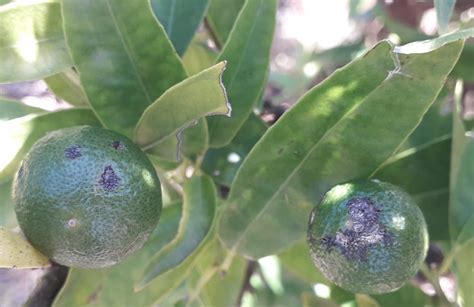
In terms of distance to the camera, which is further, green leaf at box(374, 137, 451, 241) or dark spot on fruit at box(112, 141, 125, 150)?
green leaf at box(374, 137, 451, 241)

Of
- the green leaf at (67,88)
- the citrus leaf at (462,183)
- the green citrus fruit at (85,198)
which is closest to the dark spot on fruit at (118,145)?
the green citrus fruit at (85,198)

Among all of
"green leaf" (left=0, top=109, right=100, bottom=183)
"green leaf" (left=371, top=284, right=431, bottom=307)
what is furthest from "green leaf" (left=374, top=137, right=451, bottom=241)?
"green leaf" (left=0, top=109, right=100, bottom=183)

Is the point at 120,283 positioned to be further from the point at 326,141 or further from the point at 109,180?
the point at 326,141

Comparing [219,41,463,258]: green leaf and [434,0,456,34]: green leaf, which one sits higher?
[434,0,456,34]: green leaf

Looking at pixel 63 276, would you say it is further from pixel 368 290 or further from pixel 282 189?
pixel 368 290

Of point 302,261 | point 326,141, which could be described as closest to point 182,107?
point 326,141

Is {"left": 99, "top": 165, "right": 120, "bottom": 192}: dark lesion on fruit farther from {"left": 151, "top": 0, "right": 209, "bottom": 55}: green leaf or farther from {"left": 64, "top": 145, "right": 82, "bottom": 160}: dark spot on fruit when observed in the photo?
{"left": 151, "top": 0, "right": 209, "bottom": 55}: green leaf

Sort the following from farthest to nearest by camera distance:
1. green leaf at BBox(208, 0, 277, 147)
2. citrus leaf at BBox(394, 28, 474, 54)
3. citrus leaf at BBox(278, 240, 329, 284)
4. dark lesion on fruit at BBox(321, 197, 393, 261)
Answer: citrus leaf at BBox(278, 240, 329, 284)
green leaf at BBox(208, 0, 277, 147)
dark lesion on fruit at BBox(321, 197, 393, 261)
citrus leaf at BBox(394, 28, 474, 54)

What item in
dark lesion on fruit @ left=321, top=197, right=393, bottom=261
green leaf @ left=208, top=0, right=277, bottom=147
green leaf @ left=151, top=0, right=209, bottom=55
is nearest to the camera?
dark lesion on fruit @ left=321, top=197, right=393, bottom=261
